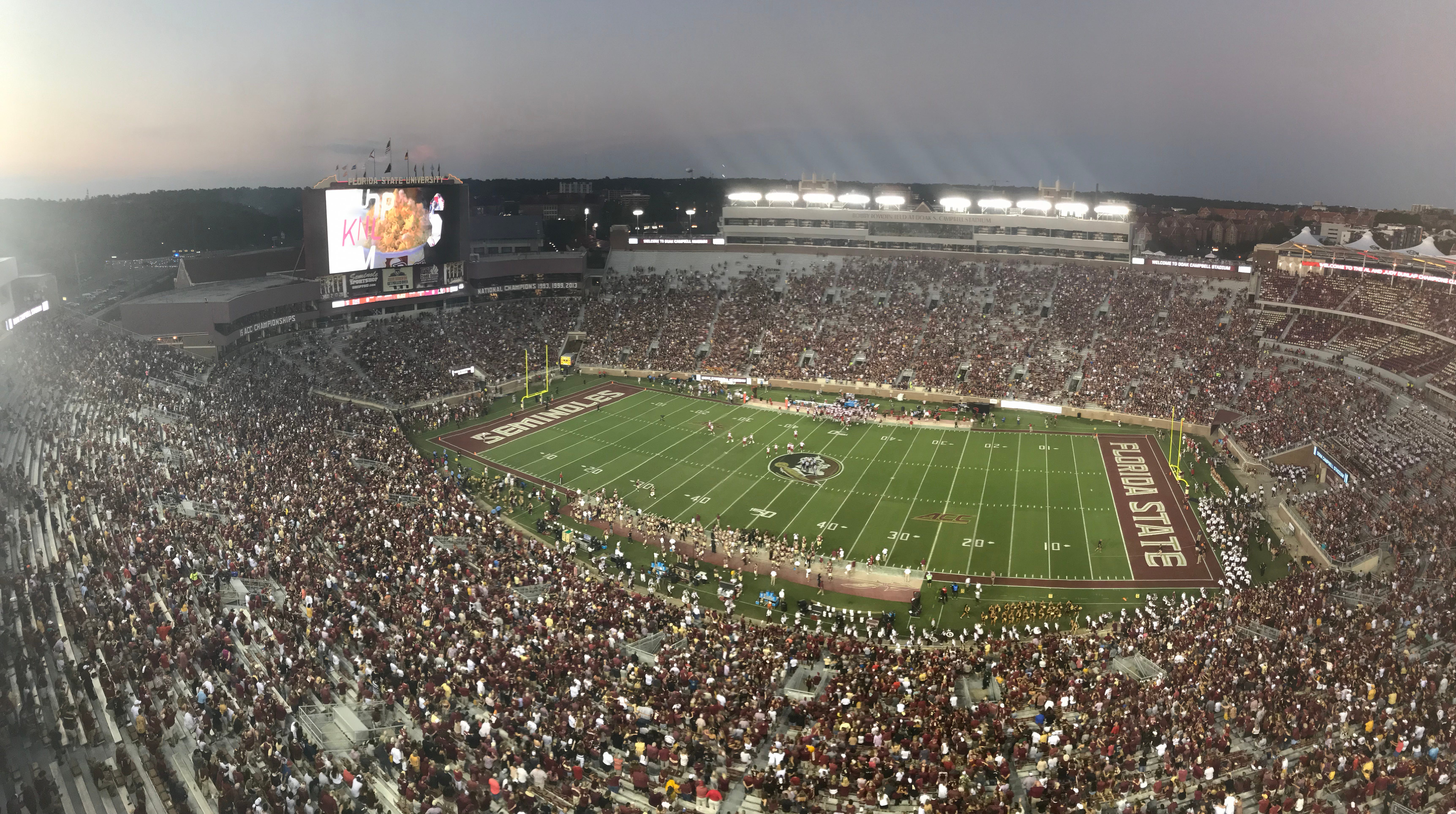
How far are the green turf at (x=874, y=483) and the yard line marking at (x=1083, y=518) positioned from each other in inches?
2.5

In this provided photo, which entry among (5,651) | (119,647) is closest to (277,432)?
(119,647)

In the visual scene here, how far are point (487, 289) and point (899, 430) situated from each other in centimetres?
3296

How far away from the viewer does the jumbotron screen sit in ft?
166

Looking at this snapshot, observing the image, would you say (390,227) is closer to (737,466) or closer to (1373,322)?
A: (737,466)

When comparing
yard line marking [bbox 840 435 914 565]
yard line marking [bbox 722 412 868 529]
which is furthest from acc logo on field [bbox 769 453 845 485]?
yard line marking [bbox 840 435 914 565]

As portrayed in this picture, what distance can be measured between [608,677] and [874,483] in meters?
20.3

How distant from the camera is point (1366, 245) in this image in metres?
57.7

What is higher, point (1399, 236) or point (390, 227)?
point (1399, 236)

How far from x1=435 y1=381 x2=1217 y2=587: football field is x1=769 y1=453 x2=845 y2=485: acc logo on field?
0.10 metres

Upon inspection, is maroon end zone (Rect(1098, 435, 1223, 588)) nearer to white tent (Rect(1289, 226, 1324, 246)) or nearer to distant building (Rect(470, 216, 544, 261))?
white tent (Rect(1289, 226, 1324, 246))

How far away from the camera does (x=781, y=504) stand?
34781 millimetres

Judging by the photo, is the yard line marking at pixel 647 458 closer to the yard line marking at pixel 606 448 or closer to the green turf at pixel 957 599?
the yard line marking at pixel 606 448

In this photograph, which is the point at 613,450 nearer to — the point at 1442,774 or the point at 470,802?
the point at 470,802

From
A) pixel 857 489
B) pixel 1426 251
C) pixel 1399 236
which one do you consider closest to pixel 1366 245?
pixel 1426 251
